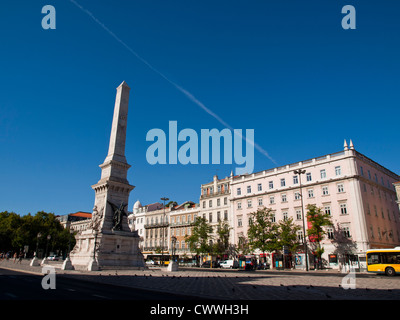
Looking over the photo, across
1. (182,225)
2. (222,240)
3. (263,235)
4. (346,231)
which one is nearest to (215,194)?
(222,240)

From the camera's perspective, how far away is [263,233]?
48.0 metres

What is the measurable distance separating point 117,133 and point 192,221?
3598 cm

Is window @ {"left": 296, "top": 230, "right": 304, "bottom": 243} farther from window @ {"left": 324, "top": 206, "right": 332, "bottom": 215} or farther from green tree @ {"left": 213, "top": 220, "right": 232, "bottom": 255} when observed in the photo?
green tree @ {"left": 213, "top": 220, "right": 232, "bottom": 255}

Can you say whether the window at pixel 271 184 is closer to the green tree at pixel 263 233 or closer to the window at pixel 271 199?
the window at pixel 271 199

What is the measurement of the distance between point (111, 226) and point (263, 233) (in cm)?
2585

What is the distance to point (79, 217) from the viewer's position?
4385 inches

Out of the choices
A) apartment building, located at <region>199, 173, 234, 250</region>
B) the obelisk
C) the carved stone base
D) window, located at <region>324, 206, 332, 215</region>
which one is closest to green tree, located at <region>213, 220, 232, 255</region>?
apartment building, located at <region>199, 173, 234, 250</region>

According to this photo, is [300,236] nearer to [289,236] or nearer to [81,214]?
[289,236]

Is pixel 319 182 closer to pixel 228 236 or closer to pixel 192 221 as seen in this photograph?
pixel 228 236

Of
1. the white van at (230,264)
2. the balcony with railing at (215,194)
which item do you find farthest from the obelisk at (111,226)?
the balcony with railing at (215,194)

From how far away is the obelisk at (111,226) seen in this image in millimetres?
29891

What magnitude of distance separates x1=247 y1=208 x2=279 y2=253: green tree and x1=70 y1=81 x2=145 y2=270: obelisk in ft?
70.3

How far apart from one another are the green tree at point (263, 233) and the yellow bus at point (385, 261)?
17.6 metres
